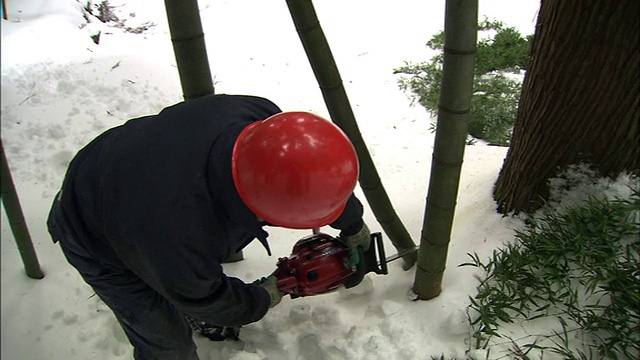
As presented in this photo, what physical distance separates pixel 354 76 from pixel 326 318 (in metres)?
2.35

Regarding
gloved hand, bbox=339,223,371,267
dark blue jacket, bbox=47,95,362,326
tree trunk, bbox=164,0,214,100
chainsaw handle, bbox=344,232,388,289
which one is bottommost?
chainsaw handle, bbox=344,232,388,289

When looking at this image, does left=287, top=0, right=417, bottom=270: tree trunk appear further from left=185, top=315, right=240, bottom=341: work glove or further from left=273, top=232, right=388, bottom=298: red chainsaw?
left=185, top=315, right=240, bottom=341: work glove

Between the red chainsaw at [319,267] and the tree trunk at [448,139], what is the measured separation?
189mm

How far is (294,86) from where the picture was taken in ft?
11.5

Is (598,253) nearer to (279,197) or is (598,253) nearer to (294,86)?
(279,197)

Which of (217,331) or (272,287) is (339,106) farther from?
(217,331)

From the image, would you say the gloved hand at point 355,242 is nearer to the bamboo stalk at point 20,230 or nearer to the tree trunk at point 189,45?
the tree trunk at point 189,45

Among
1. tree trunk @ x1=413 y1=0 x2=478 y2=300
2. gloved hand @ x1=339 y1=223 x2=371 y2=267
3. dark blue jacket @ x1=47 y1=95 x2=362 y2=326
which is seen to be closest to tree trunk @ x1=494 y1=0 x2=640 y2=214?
tree trunk @ x1=413 y1=0 x2=478 y2=300

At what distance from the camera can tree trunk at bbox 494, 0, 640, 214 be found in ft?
4.18

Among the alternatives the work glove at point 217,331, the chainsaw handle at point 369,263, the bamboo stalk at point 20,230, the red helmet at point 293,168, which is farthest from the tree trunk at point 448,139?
the bamboo stalk at point 20,230

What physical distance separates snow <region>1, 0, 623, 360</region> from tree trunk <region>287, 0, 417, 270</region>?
0.65ft

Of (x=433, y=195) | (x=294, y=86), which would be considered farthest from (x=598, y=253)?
(x=294, y=86)

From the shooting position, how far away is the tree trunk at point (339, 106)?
4.84ft

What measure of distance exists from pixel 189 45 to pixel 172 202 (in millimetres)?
654
